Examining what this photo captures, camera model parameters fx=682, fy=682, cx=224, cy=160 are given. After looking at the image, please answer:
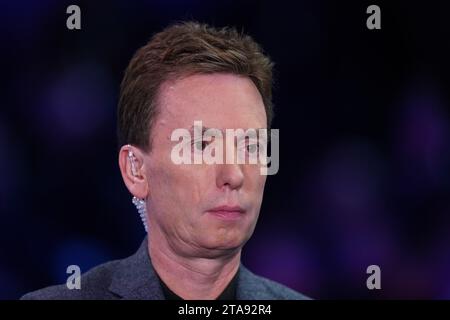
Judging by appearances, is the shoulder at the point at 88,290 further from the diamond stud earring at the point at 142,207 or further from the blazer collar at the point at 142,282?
the diamond stud earring at the point at 142,207

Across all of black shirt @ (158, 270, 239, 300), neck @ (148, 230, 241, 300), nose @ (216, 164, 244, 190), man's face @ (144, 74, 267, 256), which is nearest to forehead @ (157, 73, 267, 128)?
man's face @ (144, 74, 267, 256)

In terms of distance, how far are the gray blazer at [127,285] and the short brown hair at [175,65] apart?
0.42 m

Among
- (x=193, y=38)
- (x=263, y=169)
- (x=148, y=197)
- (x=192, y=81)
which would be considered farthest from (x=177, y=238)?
(x=193, y=38)

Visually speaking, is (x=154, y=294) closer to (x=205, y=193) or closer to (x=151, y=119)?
(x=205, y=193)

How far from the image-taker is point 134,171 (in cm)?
233

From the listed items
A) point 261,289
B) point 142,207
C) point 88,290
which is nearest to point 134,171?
point 142,207

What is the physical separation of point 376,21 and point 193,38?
836 mm

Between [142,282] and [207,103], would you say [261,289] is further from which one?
[207,103]

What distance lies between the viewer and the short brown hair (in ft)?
7.37

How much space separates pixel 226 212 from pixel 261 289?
46 cm

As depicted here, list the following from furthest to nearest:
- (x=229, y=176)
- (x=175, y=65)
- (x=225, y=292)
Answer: (x=225, y=292)
(x=175, y=65)
(x=229, y=176)

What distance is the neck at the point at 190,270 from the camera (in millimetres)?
2285

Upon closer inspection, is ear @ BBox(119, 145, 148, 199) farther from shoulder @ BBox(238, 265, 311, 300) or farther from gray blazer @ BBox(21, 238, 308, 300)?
shoulder @ BBox(238, 265, 311, 300)

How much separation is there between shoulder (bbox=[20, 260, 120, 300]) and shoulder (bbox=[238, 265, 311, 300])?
45cm
